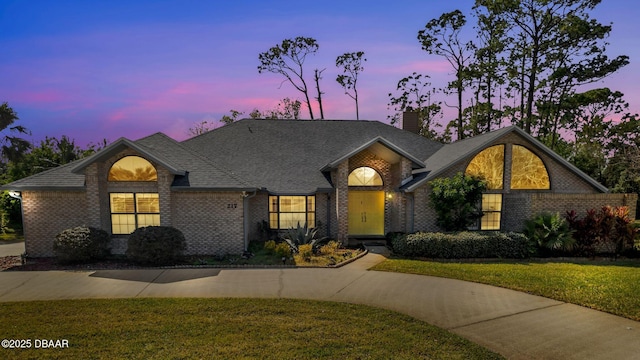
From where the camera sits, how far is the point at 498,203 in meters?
15.6

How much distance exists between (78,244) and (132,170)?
339 centimetres

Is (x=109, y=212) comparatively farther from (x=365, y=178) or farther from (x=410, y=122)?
(x=410, y=122)

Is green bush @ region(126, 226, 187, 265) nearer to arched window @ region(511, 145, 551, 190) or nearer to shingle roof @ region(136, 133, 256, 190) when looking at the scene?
shingle roof @ region(136, 133, 256, 190)

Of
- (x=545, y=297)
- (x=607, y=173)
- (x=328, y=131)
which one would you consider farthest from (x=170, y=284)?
(x=607, y=173)

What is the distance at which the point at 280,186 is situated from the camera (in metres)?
16.2

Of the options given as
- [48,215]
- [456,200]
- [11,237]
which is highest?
[456,200]

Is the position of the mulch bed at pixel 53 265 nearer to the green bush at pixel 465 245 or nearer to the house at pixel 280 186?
the house at pixel 280 186

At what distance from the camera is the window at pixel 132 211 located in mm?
13461

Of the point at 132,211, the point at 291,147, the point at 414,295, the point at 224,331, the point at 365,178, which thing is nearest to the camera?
the point at 224,331

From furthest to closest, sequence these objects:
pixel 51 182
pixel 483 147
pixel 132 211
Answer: pixel 483 147
pixel 132 211
pixel 51 182

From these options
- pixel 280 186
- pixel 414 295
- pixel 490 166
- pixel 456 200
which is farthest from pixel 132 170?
pixel 490 166

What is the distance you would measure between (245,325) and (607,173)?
126 feet

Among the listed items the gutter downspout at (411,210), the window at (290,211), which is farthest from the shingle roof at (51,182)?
the gutter downspout at (411,210)

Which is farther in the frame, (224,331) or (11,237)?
(11,237)
